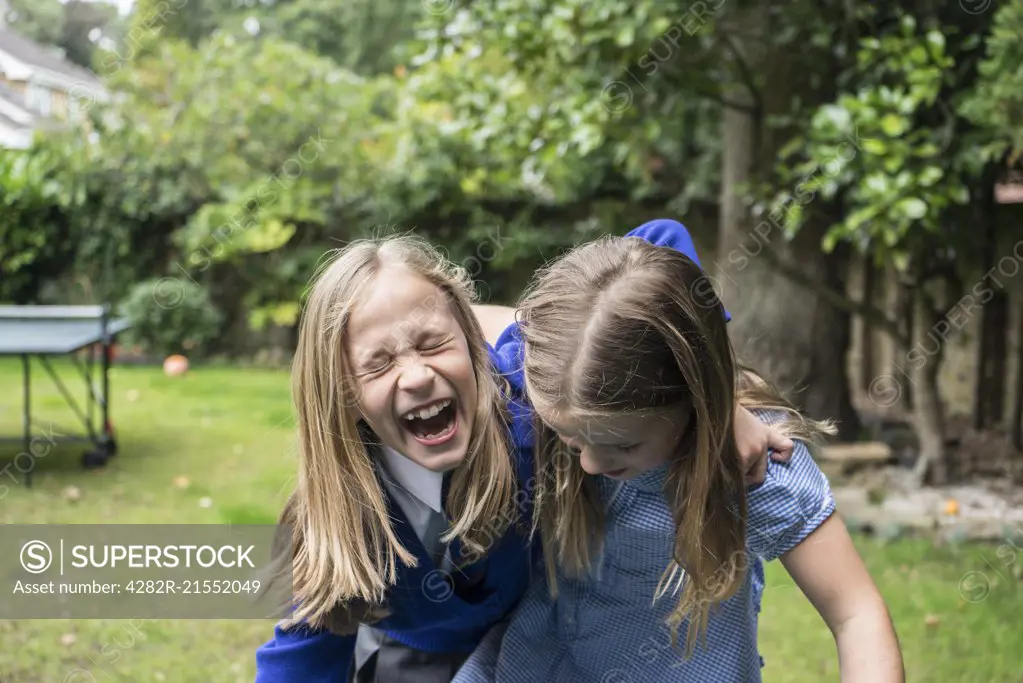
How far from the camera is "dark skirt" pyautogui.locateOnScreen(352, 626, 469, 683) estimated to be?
1587mm

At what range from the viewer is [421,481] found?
1484mm

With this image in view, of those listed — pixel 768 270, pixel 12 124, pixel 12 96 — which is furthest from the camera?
pixel 768 270

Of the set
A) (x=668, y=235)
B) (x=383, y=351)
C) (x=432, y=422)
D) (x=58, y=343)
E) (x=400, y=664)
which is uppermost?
(x=668, y=235)

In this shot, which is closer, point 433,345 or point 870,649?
point 870,649

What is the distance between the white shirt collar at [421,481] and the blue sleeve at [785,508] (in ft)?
1.43

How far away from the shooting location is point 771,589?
301cm

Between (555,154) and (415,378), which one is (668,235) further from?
(555,154)

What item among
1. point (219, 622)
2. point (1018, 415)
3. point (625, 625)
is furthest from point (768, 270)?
point (625, 625)

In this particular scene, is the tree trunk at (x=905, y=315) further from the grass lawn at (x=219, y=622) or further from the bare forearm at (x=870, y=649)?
the bare forearm at (x=870, y=649)

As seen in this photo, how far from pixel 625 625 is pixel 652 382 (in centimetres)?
44

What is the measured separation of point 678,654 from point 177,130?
21.7ft

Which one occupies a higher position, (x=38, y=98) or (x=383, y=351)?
(x=383, y=351)

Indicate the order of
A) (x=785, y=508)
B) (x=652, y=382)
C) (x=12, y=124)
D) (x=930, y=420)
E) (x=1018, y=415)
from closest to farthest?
(x=652, y=382) < (x=785, y=508) < (x=930, y=420) < (x=12, y=124) < (x=1018, y=415)

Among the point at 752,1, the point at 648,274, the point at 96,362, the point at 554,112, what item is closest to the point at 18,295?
the point at 96,362
